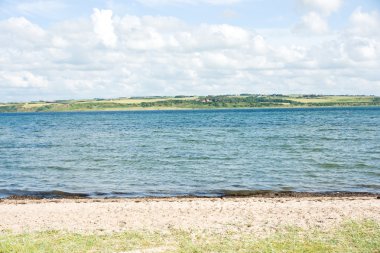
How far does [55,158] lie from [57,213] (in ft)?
85.5

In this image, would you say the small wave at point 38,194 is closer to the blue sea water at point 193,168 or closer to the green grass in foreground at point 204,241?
the blue sea water at point 193,168

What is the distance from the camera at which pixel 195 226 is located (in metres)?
16.7

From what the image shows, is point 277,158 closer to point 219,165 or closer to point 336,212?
point 219,165

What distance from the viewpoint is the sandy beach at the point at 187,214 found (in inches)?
659

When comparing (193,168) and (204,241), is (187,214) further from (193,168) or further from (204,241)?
(193,168)

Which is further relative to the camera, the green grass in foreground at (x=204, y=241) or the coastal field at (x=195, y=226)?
the coastal field at (x=195, y=226)

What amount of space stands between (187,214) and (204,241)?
198 inches

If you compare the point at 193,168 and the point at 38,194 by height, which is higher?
the point at 193,168

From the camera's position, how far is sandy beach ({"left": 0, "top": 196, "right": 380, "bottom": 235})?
1673 cm

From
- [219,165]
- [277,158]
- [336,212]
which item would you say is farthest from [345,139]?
[336,212]

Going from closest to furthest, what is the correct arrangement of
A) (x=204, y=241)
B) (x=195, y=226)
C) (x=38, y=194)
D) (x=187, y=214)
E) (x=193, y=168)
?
(x=204, y=241), (x=195, y=226), (x=187, y=214), (x=38, y=194), (x=193, y=168)

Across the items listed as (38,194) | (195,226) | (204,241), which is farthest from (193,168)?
(204,241)

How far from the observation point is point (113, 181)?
3183 centimetres

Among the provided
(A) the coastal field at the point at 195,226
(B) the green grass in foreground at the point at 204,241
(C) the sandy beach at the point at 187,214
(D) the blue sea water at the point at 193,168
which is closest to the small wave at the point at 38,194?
(D) the blue sea water at the point at 193,168
